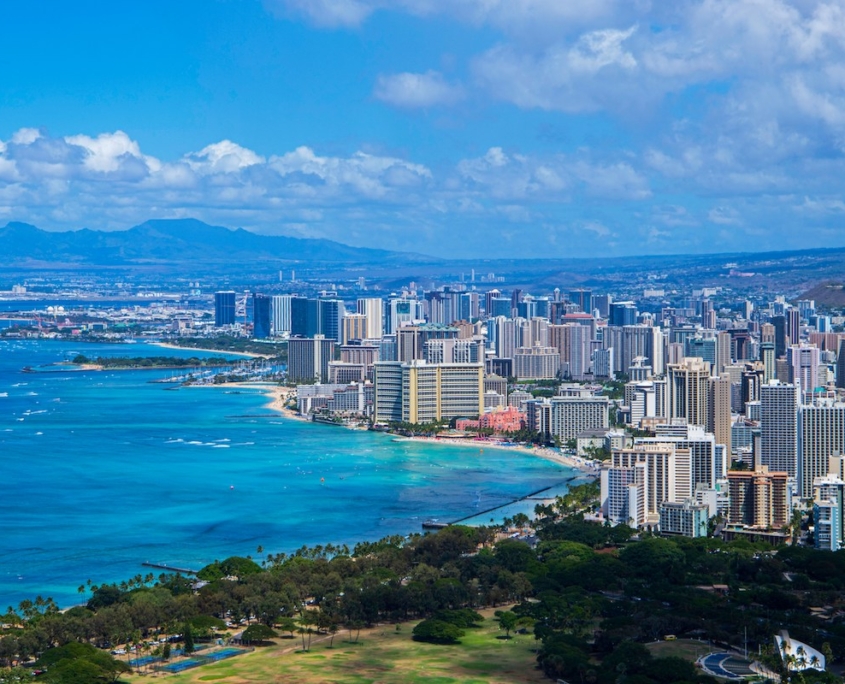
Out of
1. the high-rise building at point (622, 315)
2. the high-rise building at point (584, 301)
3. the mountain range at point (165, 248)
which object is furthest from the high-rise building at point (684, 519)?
the mountain range at point (165, 248)

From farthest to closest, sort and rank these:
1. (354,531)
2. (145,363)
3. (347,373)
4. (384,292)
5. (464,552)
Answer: (384,292), (145,363), (347,373), (354,531), (464,552)

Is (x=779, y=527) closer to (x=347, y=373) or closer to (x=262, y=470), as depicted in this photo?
(x=262, y=470)

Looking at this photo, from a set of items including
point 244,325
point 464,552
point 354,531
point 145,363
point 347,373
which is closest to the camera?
point 464,552

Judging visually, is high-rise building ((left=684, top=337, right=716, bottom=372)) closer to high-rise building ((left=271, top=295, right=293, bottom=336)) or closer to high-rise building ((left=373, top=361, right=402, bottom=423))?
high-rise building ((left=373, top=361, right=402, bottom=423))

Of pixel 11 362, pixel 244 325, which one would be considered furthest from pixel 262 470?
pixel 244 325

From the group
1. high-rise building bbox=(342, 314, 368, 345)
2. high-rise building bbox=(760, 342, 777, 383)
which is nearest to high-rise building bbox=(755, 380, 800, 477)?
high-rise building bbox=(760, 342, 777, 383)

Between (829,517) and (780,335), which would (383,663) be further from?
(780,335)
